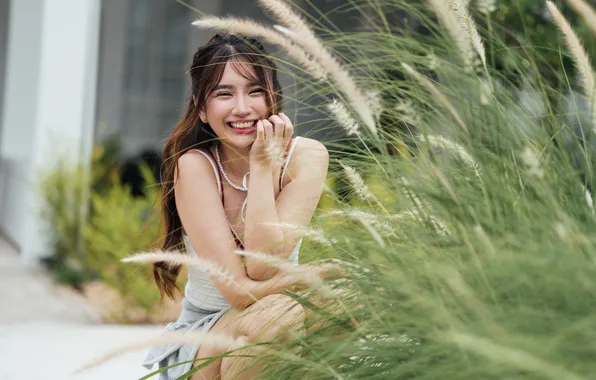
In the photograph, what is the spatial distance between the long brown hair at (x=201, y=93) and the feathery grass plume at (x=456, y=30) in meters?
0.95

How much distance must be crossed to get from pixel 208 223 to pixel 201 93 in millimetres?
451

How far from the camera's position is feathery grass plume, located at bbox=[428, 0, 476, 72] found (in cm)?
160

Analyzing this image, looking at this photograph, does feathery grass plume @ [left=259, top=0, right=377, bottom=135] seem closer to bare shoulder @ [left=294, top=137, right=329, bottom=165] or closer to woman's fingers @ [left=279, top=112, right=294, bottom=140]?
woman's fingers @ [left=279, top=112, right=294, bottom=140]

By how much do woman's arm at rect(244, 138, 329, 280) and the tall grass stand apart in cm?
37

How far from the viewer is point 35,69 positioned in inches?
332

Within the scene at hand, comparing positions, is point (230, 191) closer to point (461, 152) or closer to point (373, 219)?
point (373, 219)

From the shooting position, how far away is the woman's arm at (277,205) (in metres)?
2.29

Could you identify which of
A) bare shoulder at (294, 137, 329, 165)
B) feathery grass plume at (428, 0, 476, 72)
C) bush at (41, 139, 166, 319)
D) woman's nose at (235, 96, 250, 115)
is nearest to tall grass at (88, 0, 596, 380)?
feathery grass plume at (428, 0, 476, 72)

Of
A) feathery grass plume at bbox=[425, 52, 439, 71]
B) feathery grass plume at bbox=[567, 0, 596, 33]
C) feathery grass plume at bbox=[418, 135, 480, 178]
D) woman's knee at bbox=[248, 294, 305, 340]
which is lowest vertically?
woman's knee at bbox=[248, 294, 305, 340]

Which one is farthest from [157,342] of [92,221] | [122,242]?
[92,221]

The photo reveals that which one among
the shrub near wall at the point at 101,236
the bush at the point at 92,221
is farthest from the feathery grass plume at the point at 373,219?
the bush at the point at 92,221

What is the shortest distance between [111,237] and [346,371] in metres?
4.87

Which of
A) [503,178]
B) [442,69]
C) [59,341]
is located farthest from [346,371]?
[59,341]

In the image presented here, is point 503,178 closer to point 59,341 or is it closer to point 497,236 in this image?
point 497,236
